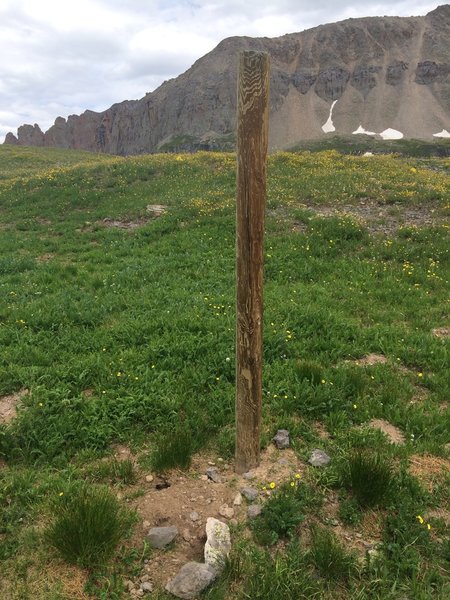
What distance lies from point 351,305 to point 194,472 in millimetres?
6142

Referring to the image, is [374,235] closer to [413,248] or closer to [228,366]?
[413,248]

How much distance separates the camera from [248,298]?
15.3ft

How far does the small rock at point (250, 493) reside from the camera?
190 inches

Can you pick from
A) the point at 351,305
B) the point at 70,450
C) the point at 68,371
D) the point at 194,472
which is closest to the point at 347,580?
the point at 194,472

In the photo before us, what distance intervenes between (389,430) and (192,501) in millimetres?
2969

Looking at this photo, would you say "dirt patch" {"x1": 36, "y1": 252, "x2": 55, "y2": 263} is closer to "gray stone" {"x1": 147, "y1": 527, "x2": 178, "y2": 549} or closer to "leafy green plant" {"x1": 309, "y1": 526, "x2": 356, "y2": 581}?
"gray stone" {"x1": 147, "y1": 527, "x2": 178, "y2": 549}

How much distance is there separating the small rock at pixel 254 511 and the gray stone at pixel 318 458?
0.99 m

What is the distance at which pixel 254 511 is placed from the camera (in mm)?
4613

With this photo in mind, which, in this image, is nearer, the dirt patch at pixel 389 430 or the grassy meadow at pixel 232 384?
the grassy meadow at pixel 232 384

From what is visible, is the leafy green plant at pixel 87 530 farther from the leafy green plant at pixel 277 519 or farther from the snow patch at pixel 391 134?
the snow patch at pixel 391 134

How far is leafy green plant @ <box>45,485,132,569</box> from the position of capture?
3.99 meters

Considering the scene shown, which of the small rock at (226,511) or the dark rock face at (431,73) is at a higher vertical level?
the dark rock face at (431,73)

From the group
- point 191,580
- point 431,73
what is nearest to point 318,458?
point 191,580

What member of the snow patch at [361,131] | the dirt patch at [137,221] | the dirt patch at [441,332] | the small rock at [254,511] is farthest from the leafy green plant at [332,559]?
the snow patch at [361,131]
